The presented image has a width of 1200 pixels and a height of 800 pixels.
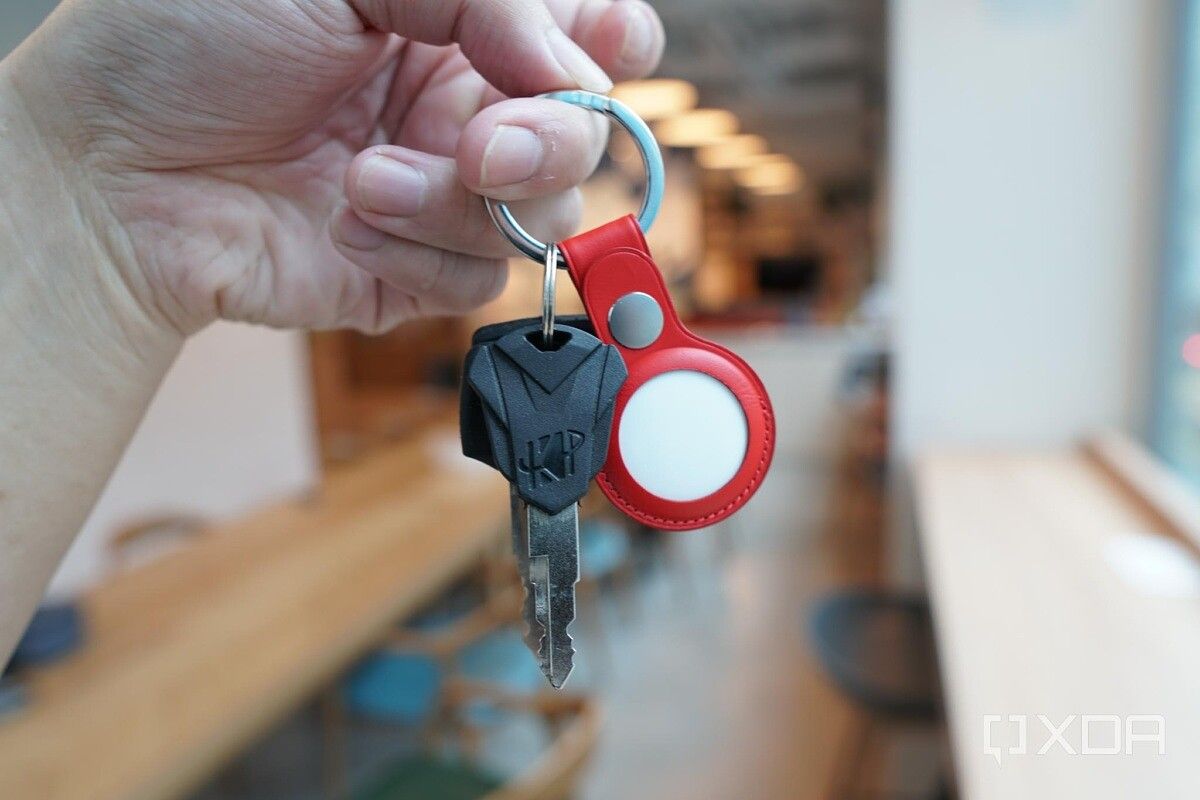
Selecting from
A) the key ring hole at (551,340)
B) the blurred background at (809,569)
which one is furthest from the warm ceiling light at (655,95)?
the key ring hole at (551,340)

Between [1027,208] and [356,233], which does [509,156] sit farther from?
[1027,208]

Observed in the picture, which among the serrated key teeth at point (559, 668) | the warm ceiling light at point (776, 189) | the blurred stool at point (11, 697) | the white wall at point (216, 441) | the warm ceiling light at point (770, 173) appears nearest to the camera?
the serrated key teeth at point (559, 668)

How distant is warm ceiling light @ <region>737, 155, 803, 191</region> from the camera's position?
10281 mm

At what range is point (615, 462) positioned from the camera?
1.61 feet

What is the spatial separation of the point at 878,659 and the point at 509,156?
186 centimetres

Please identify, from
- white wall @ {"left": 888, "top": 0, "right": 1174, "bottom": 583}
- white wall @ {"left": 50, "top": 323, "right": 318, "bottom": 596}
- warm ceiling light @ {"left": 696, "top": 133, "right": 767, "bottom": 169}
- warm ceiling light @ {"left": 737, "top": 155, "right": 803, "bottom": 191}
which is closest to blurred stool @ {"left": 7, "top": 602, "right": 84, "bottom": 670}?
white wall @ {"left": 50, "top": 323, "right": 318, "bottom": 596}

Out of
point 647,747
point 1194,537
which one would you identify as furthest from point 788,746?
point 1194,537

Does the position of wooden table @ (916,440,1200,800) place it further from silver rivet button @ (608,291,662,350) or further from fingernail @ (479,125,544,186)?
fingernail @ (479,125,544,186)

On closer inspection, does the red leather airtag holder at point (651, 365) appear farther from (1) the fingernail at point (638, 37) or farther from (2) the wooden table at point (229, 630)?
(2) the wooden table at point (229, 630)

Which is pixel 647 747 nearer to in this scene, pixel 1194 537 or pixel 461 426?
pixel 1194 537

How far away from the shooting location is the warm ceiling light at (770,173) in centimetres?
1028

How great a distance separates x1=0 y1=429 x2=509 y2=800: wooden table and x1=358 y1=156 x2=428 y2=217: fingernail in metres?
1.32

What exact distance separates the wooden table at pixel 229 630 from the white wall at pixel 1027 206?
1590 millimetres

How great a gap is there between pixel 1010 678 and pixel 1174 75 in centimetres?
201
